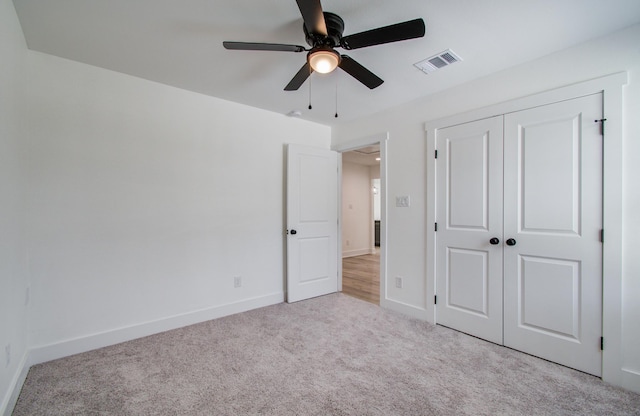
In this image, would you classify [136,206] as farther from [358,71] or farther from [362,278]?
[362,278]

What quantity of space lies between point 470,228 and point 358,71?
1.82 meters

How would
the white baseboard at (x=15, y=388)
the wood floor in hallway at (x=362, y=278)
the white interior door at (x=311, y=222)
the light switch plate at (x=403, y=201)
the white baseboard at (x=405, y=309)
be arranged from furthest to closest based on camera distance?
the wood floor in hallway at (x=362, y=278) → the white interior door at (x=311, y=222) → the light switch plate at (x=403, y=201) → the white baseboard at (x=405, y=309) → the white baseboard at (x=15, y=388)

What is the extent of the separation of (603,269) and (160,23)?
359cm

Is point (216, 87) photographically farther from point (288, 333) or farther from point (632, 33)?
point (632, 33)

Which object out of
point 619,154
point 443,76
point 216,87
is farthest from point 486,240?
point 216,87

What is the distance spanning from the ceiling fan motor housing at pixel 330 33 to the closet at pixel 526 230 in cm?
161

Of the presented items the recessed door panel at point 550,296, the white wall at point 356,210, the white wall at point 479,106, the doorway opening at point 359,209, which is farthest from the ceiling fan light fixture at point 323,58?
the white wall at point 356,210

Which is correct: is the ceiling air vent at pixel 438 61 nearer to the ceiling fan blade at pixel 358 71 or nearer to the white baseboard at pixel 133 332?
the ceiling fan blade at pixel 358 71

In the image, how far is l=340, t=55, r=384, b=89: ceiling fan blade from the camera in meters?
1.90

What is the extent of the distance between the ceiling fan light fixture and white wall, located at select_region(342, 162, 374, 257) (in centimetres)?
515

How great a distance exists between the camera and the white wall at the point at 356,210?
7.04 metres

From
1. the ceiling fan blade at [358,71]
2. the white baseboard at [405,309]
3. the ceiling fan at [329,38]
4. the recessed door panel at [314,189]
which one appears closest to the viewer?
the ceiling fan at [329,38]

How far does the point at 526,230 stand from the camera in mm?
2363

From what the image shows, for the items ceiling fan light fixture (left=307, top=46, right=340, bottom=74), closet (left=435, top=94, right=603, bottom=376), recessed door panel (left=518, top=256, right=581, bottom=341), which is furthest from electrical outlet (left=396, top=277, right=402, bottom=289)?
ceiling fan light fixture (left=307, top=46, right=340, bottom=74)
